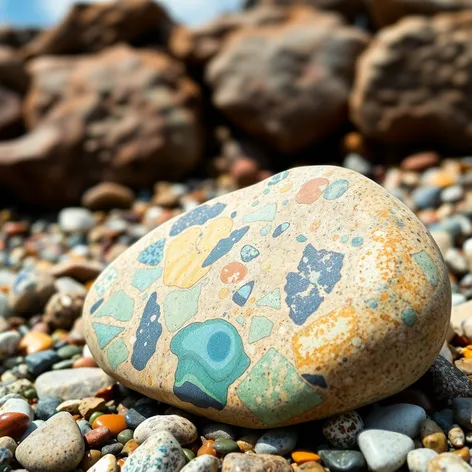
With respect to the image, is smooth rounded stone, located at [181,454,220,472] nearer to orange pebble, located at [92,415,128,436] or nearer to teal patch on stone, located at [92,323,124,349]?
orange pebble, located at [92,415,128,436]

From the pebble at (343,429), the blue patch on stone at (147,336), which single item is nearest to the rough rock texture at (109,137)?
the blue patch on stone at (147,336)

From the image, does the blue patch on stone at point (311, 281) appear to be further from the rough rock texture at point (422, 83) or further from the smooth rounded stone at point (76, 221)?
the rough rock texture at point (422, 83)

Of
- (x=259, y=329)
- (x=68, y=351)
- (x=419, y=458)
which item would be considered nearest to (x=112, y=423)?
(x=259, y=329)

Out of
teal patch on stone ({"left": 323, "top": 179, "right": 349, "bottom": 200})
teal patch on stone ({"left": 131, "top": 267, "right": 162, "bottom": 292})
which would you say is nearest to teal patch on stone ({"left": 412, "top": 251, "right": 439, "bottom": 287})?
teal patch on stone ({"left": 323, "top": 179, "right": 349, "bottom": 200})

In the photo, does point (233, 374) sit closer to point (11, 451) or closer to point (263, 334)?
point (263, 334)

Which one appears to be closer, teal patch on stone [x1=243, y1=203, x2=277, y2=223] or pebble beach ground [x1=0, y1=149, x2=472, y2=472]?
pebble beach ground [x1=0, y1=149, x2=472, y2=472]

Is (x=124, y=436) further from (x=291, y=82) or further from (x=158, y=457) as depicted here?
(x=291, y=82)
